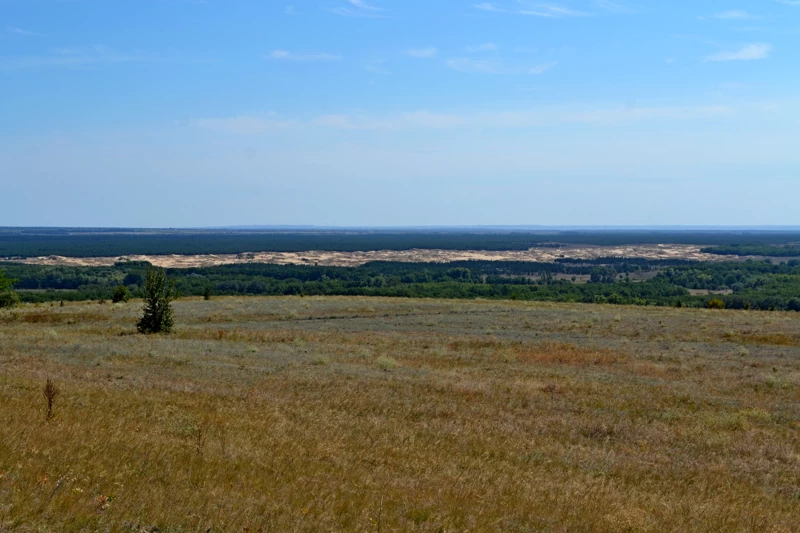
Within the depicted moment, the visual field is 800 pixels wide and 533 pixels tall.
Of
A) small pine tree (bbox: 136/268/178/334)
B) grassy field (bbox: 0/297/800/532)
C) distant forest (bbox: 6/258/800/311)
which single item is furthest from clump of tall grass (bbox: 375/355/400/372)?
distant forest (bbox: 6/258/800/311)

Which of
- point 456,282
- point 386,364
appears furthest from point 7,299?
point 456,282

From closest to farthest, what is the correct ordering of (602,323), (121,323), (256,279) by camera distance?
(121,323) → (602,323) → (256,279)

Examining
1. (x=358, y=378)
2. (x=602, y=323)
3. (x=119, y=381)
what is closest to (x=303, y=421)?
(x=119, y=381)

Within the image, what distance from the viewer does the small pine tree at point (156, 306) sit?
33.6 meters

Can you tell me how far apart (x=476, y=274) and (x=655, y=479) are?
155307mm

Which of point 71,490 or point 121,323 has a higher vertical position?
point 71,490

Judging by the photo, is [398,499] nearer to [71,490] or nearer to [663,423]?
[71,490]

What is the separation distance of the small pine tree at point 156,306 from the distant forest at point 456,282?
47.3m

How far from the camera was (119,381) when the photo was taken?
53.4 ft

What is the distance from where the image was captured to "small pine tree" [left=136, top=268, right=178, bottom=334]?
33594 millimetres

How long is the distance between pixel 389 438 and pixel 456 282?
4839 inches

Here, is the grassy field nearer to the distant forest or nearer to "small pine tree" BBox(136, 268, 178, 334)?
"small pine tree" BBox(136, 268, 178, 334)

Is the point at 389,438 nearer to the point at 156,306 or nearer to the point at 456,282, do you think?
the point at 156,306

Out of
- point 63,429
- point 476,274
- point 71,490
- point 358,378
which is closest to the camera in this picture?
point 71,490
